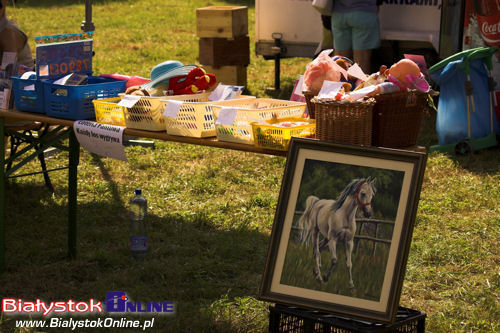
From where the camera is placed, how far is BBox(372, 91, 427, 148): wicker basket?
128 inches

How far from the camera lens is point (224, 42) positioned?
9.71 m

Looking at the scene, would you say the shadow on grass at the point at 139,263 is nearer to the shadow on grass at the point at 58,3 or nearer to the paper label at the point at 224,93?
the paper label at the point at 224,93

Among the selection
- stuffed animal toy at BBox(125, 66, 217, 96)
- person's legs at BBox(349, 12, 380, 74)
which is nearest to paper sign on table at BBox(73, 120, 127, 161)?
stuffed animal toy at BBox(125, 66, 217, 96)

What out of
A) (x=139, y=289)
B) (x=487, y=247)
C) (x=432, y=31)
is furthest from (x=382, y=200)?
(x=432, y=31)

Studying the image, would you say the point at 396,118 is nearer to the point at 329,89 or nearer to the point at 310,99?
the point at 329,89

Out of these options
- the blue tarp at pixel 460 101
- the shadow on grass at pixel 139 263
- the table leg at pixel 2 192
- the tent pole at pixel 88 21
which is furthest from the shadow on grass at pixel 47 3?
the table leg at pixel 2 192

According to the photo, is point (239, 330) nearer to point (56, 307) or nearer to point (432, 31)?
point (56, 307)

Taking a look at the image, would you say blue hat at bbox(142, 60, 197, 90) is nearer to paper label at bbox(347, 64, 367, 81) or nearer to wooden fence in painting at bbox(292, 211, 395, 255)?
paper label at bbox(347, 64, 367, 81)

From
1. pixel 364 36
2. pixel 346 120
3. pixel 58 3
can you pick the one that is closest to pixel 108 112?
pixel 346 120

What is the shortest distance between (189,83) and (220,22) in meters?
5.73

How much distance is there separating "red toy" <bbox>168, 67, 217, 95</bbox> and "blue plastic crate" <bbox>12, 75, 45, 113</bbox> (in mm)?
772

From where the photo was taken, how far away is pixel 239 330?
380 cm

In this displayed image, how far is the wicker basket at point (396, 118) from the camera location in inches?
128

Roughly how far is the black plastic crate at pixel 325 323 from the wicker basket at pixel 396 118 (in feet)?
2.57
